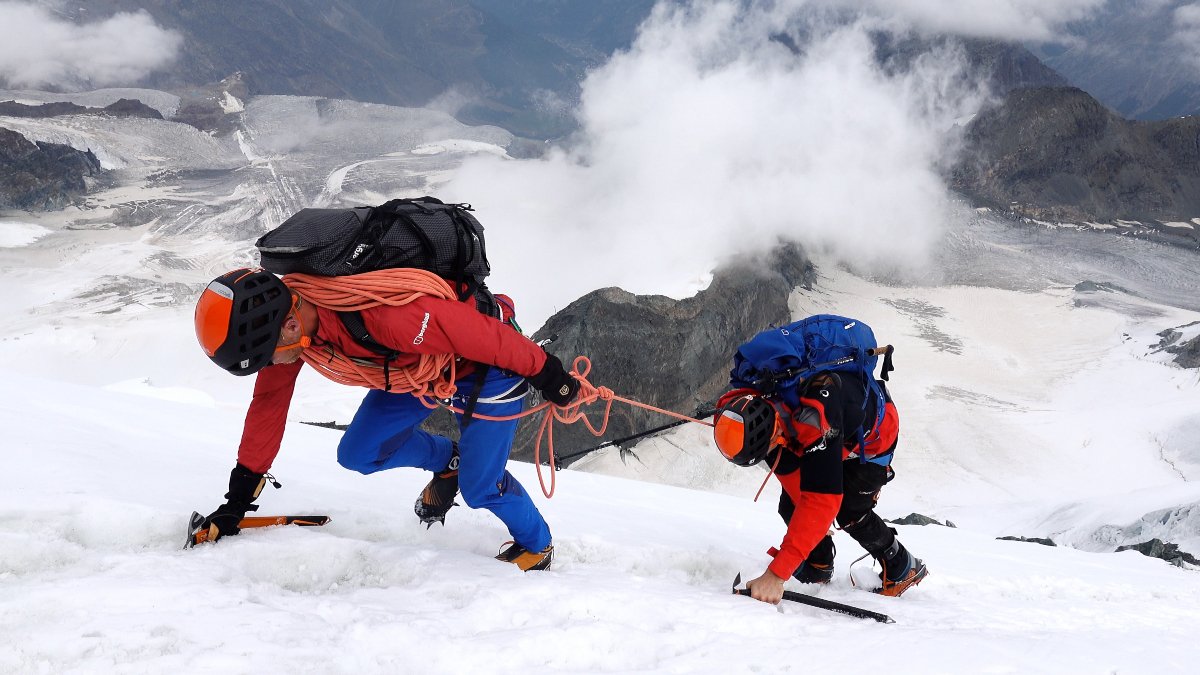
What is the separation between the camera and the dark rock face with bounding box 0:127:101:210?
46.3 m

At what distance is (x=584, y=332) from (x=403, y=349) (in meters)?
16.8

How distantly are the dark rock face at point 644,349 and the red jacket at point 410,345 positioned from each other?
14.7 m

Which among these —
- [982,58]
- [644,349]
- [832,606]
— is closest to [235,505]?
[832,606]

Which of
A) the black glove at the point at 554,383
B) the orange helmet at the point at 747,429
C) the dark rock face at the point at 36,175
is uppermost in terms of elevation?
the dark rock face at the point at 36,175

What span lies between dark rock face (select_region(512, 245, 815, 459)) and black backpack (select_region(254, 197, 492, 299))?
14.9 metres

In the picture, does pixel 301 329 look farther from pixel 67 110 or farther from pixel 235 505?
pixel 67 110

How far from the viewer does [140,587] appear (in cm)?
232

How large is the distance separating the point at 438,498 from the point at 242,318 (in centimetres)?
154

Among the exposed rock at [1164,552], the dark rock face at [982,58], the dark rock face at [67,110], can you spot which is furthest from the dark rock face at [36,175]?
the dark rock face at [982,58]

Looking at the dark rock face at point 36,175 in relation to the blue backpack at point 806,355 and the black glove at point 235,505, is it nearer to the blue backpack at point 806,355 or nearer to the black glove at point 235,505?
the black glove at point 235,505

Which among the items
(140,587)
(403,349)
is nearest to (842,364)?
(403,349)

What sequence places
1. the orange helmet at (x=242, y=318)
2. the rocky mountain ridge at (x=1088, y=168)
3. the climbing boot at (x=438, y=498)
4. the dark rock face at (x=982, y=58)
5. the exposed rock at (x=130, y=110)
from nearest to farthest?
1. the orange helmet at (x=242, y=318)
2. the climbing boot at (x=438, y=498)
3. the rocky mountain ridge at (x=1088, y=168)
4. the exposed rock at (x=130, y=110)
5. the dark rock face at (x=982, y=58)

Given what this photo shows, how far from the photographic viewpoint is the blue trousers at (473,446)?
3219 millimetres

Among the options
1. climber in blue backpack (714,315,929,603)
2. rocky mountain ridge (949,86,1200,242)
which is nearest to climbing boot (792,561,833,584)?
climber in blue backpack (714,315,929,603)
